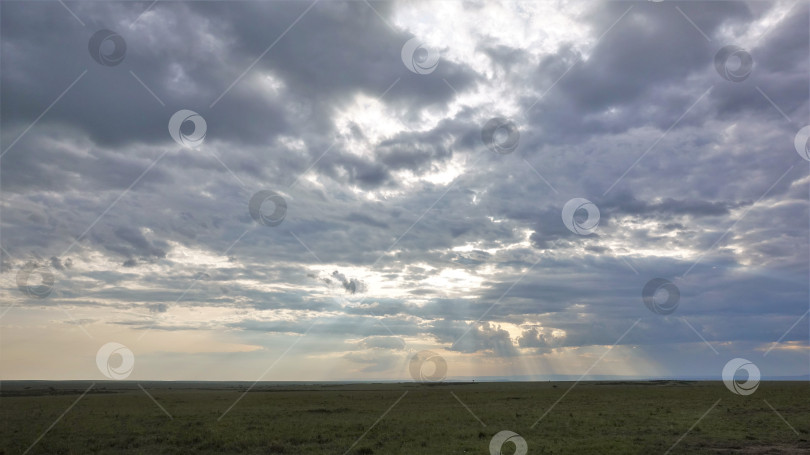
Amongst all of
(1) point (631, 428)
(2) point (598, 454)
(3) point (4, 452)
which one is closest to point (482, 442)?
(2) point (598, 454)

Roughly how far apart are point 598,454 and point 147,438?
24.7 metres

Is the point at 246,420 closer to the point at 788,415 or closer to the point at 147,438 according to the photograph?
the point at 147,438

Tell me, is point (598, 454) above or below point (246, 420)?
below

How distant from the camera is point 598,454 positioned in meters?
23.9

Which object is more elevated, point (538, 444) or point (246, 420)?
point (246, 420)

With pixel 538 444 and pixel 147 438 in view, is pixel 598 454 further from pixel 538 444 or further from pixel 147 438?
pixel 147 438

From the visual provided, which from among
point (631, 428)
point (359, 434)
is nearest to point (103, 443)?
point (359, 434)

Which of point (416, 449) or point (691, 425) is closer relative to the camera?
point (416, 449)

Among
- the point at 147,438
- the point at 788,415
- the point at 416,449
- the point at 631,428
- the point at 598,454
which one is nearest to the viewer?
the point at 598,454

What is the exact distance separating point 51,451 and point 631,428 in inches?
1301

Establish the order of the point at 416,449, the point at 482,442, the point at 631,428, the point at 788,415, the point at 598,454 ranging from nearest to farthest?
the point at 598,454 → the point at 416,449 → the point at 482,442 → the point at 631,428 → the point at 788,415

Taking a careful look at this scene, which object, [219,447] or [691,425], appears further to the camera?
[691,425]

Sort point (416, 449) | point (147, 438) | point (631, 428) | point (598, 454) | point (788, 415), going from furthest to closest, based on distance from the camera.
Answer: point (788, 415)
point (631, 428)
point (147, 438)
point (416, 449)
point (598, 454)

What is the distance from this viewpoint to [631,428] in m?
32.9
